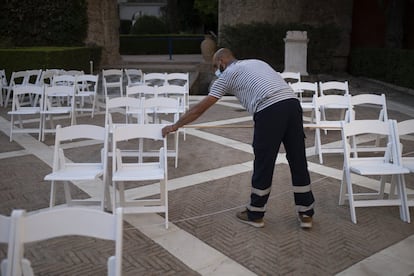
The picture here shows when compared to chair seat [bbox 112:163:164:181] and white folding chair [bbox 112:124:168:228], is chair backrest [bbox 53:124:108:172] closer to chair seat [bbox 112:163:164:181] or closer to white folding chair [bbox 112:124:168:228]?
white folding chair [bbox 112:124:168:228]

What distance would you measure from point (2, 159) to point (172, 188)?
2.96 m

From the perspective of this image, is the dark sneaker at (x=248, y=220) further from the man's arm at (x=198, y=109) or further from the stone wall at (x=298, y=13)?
the stone wall at (x=298, y=13)

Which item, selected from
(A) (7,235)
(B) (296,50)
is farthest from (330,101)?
(B) (296,50)

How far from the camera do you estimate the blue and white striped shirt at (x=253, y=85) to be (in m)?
4.07

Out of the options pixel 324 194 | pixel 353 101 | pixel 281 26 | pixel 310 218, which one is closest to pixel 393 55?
pixel 281 26

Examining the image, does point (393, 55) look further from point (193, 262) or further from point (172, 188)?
point (193, 262)

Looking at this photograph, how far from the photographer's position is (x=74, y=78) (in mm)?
9703

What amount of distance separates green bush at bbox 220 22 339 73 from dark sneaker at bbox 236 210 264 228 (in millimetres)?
15007

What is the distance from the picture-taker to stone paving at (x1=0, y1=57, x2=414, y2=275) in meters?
3.70

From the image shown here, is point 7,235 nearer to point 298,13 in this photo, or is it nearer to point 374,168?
point 374,168

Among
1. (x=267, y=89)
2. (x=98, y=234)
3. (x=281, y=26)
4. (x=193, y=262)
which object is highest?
(x=281, y=26)

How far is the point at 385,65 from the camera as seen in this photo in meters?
16.9

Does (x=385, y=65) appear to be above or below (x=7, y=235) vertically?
above

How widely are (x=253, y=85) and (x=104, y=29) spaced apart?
17.5 m
